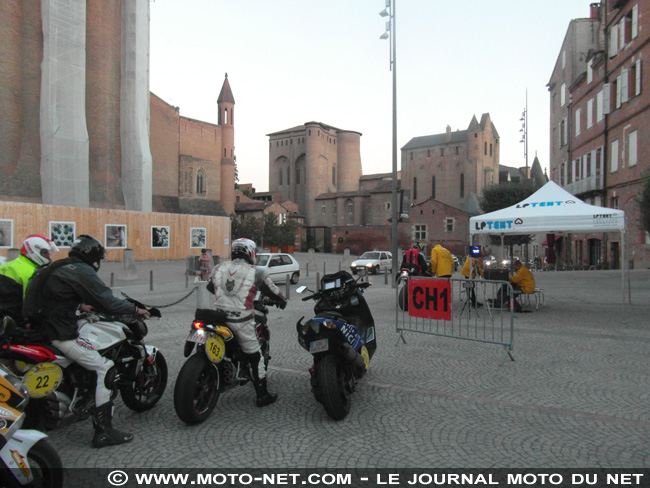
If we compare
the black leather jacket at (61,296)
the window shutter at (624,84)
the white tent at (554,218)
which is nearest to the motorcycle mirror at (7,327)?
the black leather jacket at (61,296)

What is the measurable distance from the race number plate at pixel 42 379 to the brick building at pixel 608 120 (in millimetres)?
21251

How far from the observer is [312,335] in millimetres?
4449

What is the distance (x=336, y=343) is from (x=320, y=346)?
15 cm

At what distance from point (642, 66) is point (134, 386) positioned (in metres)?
28.4

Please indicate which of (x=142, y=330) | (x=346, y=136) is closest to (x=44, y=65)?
(x=142, y=330)

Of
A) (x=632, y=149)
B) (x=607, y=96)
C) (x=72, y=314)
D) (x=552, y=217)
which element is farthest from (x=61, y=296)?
(x=607, y=96)

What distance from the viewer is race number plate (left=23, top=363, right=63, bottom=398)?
3457 mm

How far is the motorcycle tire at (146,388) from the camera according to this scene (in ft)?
14.3

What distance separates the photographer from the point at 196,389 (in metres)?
4.20

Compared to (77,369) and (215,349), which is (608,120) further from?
(77,369)

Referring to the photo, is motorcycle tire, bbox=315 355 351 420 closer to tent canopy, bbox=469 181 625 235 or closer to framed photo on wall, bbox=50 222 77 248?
tent canopy, bbox=469 181 625 235

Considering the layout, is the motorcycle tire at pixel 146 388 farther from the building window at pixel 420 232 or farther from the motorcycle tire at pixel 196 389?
the building window at pixel 420 232

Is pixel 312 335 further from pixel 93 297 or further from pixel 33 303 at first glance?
pixel 33 303

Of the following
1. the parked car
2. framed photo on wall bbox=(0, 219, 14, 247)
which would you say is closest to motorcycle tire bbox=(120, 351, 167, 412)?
the parked car
